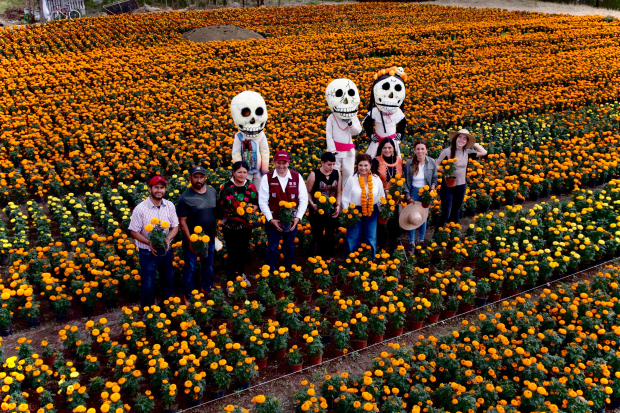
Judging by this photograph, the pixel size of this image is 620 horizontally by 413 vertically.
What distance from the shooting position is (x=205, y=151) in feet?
29.5

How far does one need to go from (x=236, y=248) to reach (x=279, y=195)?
0.81 meters

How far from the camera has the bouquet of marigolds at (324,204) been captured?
18.5ft

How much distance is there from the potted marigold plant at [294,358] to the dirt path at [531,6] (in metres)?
34.0

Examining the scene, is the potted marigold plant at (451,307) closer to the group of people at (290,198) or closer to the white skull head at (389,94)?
the group of people at (290,198)

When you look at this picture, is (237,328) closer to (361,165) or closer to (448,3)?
(361,165)

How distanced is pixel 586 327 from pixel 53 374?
17.3 feet

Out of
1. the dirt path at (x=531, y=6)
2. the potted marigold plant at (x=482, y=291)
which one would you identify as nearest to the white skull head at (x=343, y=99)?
the potted marigold plant at (x=482, y=291)

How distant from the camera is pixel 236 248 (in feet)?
17.8

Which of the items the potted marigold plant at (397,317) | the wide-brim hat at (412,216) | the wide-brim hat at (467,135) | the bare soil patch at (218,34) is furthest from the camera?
the bare soil patch at (218,34)

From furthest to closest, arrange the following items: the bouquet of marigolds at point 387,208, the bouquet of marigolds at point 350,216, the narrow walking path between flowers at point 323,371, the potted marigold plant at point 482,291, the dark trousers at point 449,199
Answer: the dark trousers at point 449,199, the bouquet of marigolds at point 387,208, the bouquet of marigolds at point 350,216, the potted marigold plant at point 482,291, the narrow walking path between flowers at point 323,371

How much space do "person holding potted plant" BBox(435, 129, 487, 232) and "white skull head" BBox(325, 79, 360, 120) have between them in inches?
58.0

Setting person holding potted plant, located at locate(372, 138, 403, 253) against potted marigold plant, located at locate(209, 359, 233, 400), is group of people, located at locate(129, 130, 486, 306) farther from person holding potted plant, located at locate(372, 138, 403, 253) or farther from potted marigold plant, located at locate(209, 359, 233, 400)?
potted marigold plant, located at locate(209, 359, 233, 400)

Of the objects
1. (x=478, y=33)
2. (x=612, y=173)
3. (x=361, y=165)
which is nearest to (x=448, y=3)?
(x=478, y=33)

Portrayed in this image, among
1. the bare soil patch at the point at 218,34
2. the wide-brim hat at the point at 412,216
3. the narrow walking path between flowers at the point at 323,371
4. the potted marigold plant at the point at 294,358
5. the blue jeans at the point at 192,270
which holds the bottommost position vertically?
the narrow walking path between flowers at the point at 323,371
